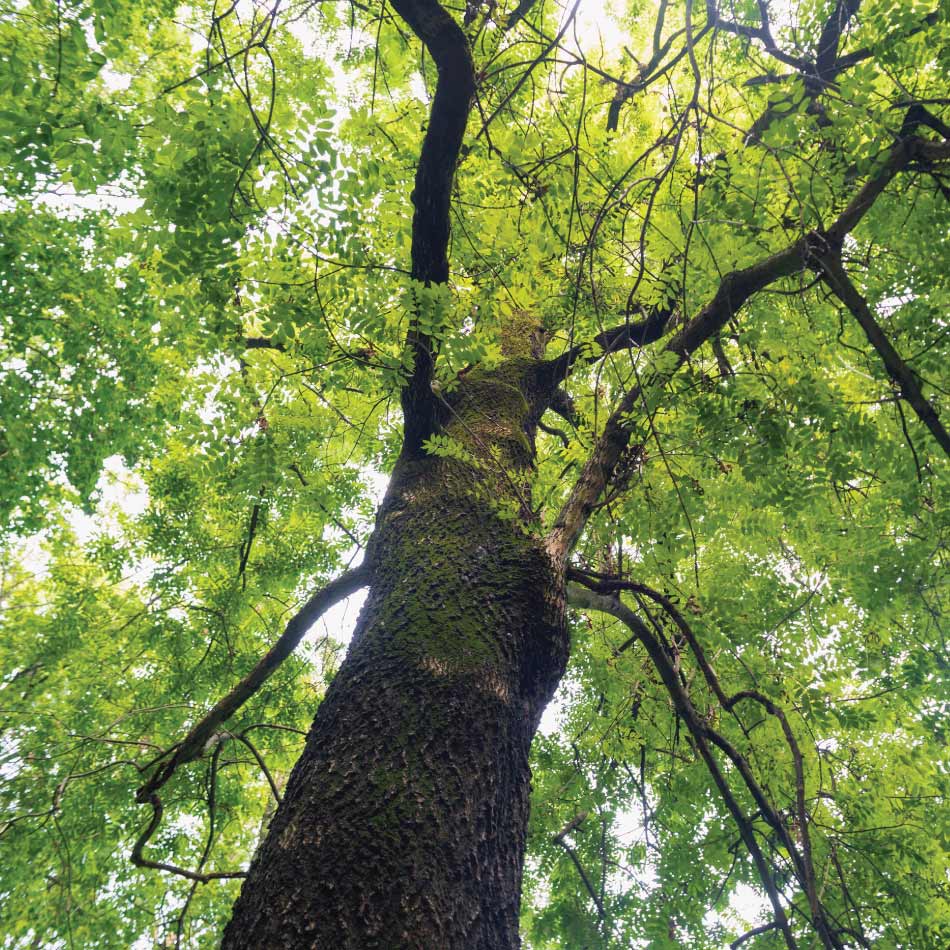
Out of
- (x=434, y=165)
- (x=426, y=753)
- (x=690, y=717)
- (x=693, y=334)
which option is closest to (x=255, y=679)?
(x=426, y=753)

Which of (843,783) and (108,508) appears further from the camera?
(108,508)

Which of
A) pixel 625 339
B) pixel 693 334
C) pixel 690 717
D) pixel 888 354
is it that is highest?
pixel 625 339

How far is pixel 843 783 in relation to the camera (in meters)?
4.27

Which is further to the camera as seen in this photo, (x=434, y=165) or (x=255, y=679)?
(x=255, y=679)

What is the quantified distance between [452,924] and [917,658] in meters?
4.34

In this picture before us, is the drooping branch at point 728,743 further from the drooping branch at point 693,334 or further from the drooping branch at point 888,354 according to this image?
the drooping branch at point 888,354

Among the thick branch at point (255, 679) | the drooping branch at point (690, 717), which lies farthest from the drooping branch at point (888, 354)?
the thick branch at point (255, 679)

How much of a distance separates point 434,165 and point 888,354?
160 centimetres

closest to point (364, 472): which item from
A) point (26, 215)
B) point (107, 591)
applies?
point (107, 591)

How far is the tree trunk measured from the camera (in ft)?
4.70

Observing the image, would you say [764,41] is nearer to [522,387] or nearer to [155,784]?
[522,387]

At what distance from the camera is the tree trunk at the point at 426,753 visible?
1432 mm

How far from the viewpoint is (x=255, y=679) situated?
2.83 m

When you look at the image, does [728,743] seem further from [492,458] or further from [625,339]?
[625,339]
